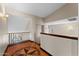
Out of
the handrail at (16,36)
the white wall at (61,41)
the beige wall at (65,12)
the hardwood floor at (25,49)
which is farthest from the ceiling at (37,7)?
the hardwood floor at (25,49)

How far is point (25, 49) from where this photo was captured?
1653 millimetres

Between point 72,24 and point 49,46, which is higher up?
point 72,24

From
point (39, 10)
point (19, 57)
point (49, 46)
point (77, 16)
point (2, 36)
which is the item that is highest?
point (39, 10)

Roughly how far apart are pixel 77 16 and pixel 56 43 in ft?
1.59

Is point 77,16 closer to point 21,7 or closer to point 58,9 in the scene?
point 58,9

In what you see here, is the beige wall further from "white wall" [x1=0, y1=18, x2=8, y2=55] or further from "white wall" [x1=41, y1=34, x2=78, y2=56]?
"white wall" [x1=0, y1=18, x2=8, y2=55]

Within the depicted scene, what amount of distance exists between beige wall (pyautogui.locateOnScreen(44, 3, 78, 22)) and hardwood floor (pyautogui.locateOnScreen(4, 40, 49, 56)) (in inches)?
17.0

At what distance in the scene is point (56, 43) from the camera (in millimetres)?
1683

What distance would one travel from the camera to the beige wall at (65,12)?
1.58 metres

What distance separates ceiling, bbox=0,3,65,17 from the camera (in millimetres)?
1600

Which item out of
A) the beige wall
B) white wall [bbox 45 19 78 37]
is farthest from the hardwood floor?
the beige wall

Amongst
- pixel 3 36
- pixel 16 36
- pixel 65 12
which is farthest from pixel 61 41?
pixel 3 36

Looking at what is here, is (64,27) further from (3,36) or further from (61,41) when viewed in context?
(3,36)

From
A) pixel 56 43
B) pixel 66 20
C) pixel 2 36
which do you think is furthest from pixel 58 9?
pixel 2 36
